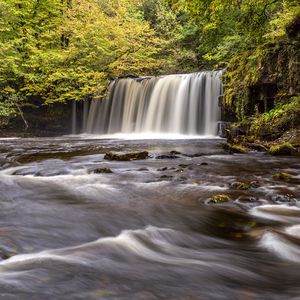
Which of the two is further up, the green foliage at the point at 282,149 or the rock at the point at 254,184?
the green foliage at the point at 282,149

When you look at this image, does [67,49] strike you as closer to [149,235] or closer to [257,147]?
[257,147]

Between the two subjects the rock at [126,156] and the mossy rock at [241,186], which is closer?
the mossy rock at [241,186]

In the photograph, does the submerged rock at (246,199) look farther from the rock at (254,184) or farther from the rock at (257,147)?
the rock at (257,147)

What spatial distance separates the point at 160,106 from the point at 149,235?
13340mm

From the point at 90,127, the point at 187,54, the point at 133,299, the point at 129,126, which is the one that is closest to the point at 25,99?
the point at 90,127

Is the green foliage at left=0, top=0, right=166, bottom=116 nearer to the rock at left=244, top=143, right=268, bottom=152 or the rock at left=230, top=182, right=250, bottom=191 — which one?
the rock at left=244, top=143, right=268, bottom=152

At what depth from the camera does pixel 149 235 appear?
12.0 feet

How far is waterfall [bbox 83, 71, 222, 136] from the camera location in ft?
50.2

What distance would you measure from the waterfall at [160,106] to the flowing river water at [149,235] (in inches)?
339

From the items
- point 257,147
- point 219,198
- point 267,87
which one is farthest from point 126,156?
point 267,87

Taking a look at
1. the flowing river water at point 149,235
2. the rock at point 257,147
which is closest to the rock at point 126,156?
the flowing river water at point 149,235

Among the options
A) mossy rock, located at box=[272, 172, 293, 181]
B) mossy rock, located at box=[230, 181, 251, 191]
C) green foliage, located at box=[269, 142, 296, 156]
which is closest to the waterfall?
green foliage, located at box=[269, 142, 296, 156]

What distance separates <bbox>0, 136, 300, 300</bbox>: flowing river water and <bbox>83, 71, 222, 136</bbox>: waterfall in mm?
8618

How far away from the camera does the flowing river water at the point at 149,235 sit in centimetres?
244
